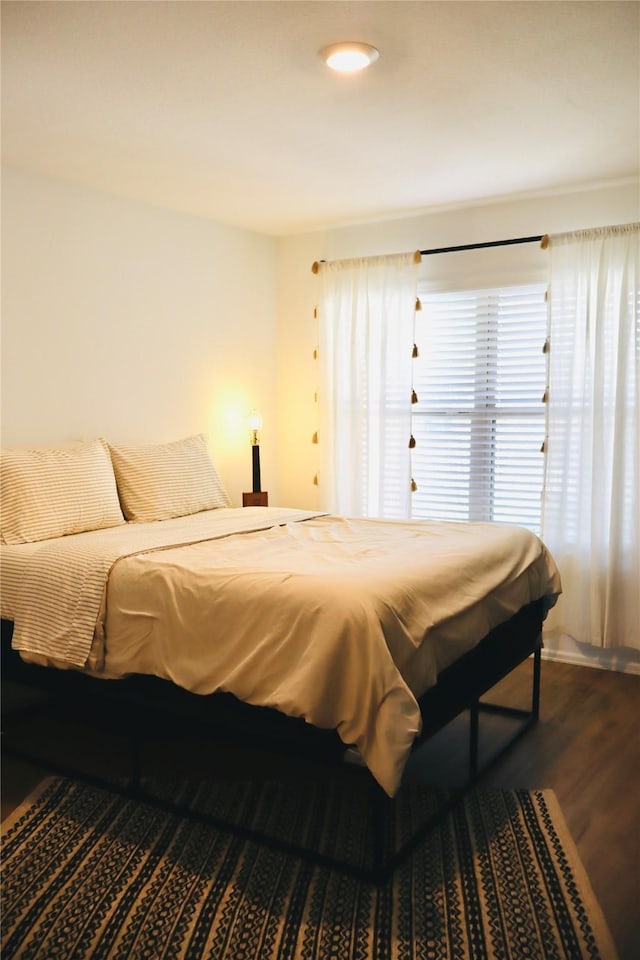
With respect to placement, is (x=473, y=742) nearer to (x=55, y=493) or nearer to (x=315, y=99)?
(x=55, y=493)

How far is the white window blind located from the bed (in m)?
1.14

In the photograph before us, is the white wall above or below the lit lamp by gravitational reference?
above

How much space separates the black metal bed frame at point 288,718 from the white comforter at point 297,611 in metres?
0.10

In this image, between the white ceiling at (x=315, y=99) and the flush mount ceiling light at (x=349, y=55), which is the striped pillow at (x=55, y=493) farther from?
the flush mount ceiling light at (x=349, y=55)

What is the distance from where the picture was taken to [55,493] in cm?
333

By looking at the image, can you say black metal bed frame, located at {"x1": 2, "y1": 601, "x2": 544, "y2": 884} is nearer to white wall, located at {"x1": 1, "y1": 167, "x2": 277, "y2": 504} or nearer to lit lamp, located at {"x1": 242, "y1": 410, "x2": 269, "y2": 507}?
white wall, located at {"x1": 1, "y1": 167, "x2": 277, "y2": 504}

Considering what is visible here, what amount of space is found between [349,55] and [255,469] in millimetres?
2601

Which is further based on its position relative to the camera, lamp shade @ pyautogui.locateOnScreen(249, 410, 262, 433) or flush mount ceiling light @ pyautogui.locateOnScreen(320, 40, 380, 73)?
lamp shade @ pyautogui.locateOnScreen(249, 410, 262, 433)

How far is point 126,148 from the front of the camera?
11.3ft

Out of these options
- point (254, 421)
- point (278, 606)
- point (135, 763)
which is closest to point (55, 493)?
point (135, 763)

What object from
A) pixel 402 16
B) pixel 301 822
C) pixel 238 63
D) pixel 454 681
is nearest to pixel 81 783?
pixel 301 822

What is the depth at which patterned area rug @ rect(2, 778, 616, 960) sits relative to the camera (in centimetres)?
205

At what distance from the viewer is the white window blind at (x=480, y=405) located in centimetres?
444

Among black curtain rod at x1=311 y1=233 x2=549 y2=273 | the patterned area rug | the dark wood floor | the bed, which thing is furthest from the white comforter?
black curtain rod at x1=311 y1=233 x2=549 y2=273
